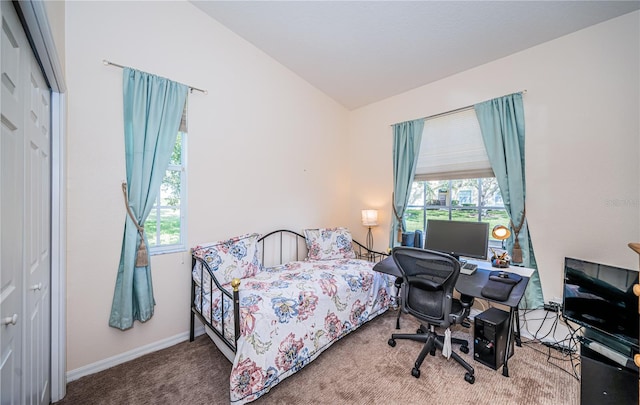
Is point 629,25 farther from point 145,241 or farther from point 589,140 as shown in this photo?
point 145,241

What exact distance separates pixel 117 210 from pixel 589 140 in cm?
399

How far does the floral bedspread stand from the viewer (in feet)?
5.04

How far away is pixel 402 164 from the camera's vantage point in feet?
10.8

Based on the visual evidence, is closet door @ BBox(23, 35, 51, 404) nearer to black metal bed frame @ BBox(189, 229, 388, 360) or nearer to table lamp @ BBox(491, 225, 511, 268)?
black metal bed frame @ BBox(189, 229, 388, 360)

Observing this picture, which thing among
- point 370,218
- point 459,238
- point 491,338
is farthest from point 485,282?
point 370,218

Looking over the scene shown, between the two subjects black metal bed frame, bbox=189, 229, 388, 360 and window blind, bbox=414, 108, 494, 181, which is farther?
window blind, bbox=414, 108, 494, 181

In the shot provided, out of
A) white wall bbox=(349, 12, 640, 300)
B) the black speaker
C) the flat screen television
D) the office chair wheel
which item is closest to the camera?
the black speaker

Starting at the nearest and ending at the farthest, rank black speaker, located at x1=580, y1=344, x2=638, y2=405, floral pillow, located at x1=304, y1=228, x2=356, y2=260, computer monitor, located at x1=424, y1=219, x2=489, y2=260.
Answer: black speaker, located at x1=580, y1=344, x2=638, y2=405, computer monitor, located at x1=424, y1=219, x2=489, y2=260, floral pillow, located at x1=304, y1=228, x2=356, y2=260

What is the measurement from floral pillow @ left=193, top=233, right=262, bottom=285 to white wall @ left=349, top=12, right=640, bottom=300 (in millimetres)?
2793

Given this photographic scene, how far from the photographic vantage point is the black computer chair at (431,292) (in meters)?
1.76

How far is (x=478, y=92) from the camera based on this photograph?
2.76m

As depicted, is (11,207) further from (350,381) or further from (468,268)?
(468,268)

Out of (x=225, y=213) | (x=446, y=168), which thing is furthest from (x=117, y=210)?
(x=446, y=168)

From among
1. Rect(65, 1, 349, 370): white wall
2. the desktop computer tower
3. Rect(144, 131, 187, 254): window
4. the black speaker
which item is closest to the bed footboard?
Rect(65, 1, 349, 370): white wall
